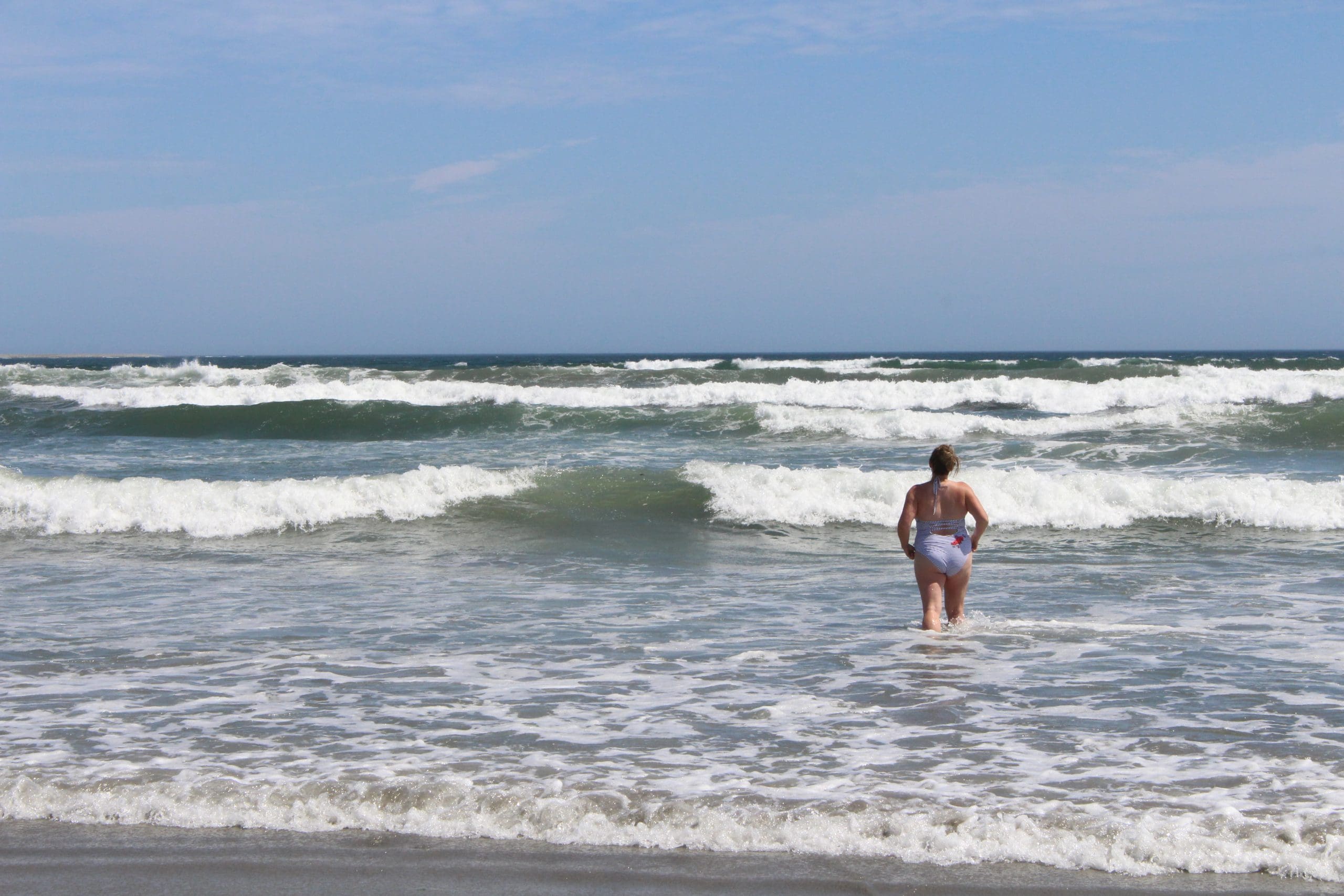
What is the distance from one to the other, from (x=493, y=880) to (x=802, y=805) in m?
1.20

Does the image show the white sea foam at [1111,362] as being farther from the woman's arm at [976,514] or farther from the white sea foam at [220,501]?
the woman's arm at [976,514]

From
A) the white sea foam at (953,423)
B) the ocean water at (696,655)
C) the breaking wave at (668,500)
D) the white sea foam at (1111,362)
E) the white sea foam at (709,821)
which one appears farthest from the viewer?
the white sea foam at (1111,362)

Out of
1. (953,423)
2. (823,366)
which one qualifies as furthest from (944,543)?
(823,366)

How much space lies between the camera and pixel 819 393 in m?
28.6

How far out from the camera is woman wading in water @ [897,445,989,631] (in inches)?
283

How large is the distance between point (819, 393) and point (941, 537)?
2154 centimetres

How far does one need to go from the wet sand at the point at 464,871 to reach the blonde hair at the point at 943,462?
3646 millimetres

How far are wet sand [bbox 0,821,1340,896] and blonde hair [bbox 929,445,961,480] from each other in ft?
12.0

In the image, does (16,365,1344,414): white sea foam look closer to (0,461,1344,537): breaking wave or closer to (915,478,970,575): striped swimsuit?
(0,461,1344,537): breaking wave

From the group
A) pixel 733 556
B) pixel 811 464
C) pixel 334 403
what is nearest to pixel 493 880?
pixel 733 556

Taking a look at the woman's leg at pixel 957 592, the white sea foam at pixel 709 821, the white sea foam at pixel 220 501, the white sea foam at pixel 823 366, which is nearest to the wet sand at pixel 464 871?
the white sea foam at pixel 709 821

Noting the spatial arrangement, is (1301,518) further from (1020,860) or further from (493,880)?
(493,880)

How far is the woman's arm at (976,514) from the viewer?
23.6 ft

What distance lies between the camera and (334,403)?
25328 mm
